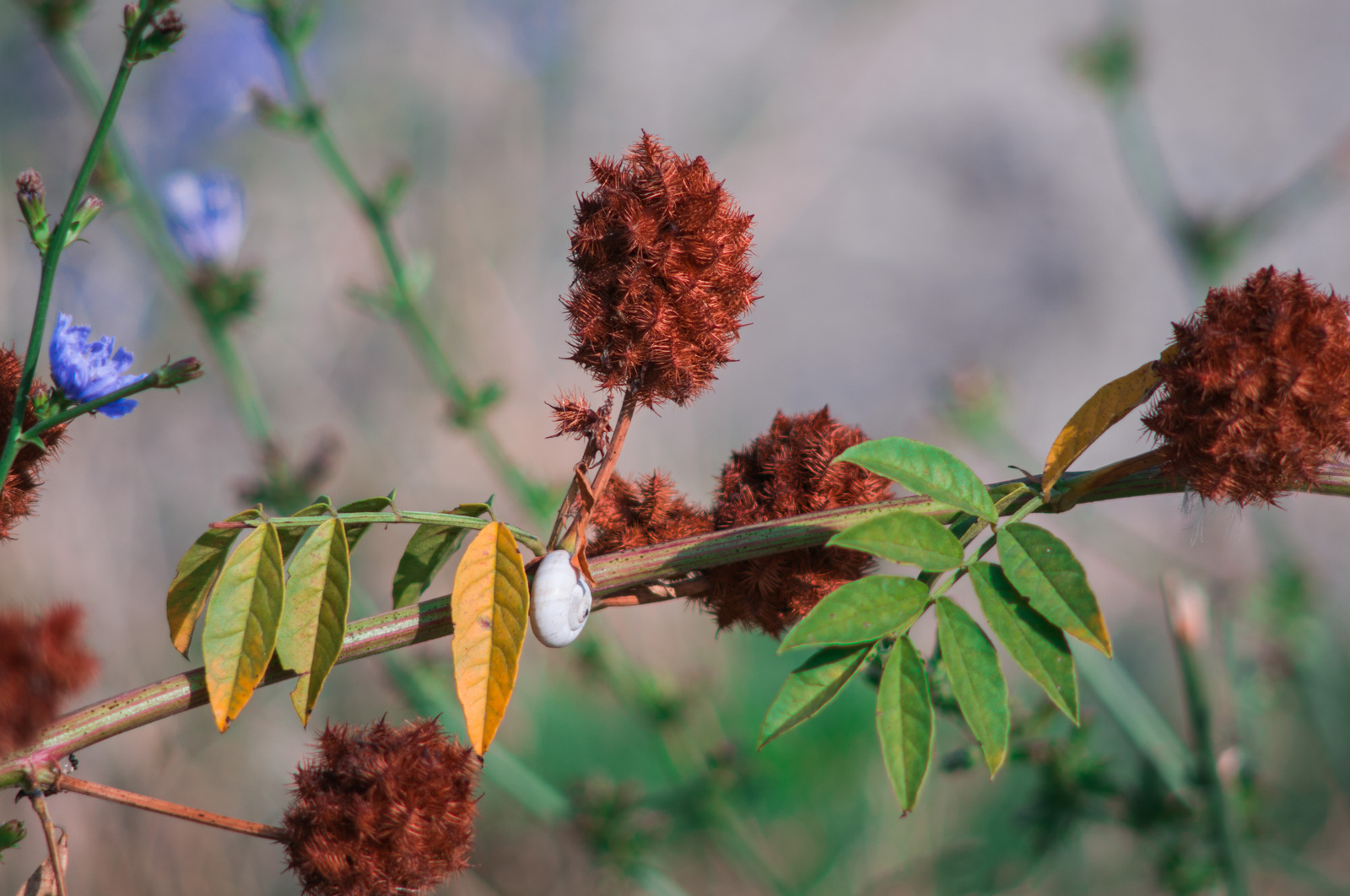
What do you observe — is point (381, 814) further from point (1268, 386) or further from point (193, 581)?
point (1268, 386)

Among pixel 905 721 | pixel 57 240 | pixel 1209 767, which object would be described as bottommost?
pixel 1209 767

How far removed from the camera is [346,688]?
246 cm

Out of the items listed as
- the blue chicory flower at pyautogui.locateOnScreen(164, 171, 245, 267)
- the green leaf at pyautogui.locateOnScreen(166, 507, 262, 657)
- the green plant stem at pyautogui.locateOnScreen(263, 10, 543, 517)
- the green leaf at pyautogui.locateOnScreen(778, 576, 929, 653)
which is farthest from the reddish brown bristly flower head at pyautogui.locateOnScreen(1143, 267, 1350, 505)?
the blue chicory flower at pyautogui.locateOnScreen(164, 171, 245, 267)

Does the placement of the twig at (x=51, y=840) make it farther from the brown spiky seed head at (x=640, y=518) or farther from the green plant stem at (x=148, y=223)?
the green plant stem at (x=148, y=223)

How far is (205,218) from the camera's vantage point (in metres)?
1.31

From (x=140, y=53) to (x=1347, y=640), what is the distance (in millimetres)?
2688

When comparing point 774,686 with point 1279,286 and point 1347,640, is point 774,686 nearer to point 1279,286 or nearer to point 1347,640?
point 1347,640

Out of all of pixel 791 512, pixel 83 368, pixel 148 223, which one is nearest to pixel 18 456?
pixel 83 368

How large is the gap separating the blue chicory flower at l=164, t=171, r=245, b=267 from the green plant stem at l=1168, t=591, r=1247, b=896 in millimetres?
1311

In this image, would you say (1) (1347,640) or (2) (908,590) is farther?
(1) (1347,640)

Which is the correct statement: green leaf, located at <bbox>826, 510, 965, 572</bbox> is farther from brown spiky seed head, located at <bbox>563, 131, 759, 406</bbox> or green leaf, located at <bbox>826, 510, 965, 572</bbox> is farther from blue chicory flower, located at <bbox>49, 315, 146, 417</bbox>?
blue chicory flower, located at <bbox>49, 315, 146, 417</bbox>

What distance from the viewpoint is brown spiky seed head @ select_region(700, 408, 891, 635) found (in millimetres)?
462

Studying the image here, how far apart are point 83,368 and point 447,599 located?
8.7 inches

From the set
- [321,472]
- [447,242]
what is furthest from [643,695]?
[447,242]
